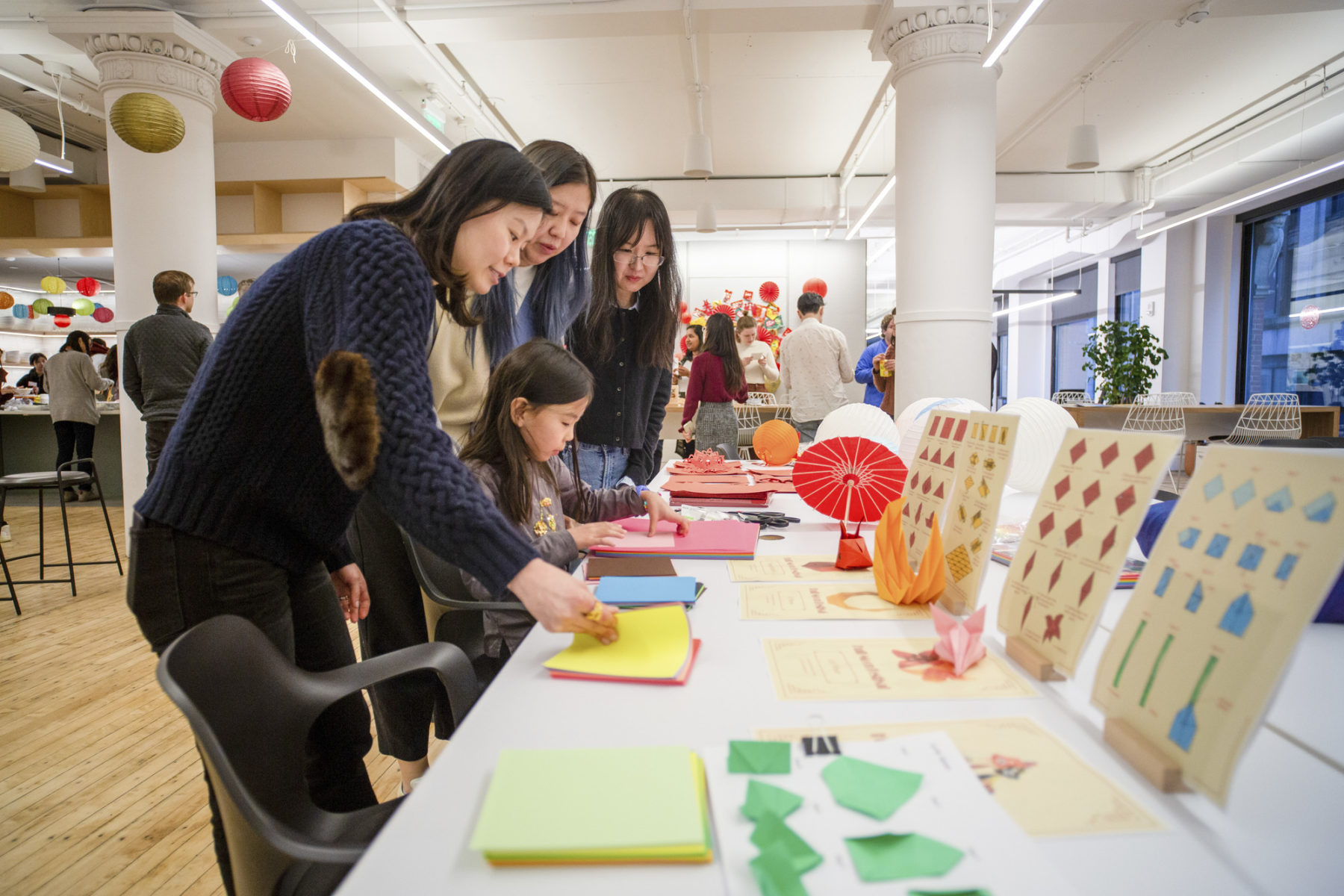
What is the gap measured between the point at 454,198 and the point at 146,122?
3.68 meters

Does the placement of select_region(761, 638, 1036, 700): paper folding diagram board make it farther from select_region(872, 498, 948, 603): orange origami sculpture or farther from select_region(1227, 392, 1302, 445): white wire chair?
select_region(1227, 392, 1302, 445): white wire chair

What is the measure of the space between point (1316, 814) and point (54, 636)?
397cm

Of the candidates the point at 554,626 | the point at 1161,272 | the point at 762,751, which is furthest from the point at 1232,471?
the point at 1161,272

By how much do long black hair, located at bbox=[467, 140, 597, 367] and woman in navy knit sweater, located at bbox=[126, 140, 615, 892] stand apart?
0.39 metres

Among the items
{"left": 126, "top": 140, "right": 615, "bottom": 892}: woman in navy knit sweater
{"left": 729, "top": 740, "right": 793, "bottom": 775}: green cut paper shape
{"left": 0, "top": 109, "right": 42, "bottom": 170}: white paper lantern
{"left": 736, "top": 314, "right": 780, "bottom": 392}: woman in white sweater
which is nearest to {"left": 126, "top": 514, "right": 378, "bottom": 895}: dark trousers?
{"left": 126, "top": 140, "right": 615, "bottom": 892}: woman in navy knit sweater

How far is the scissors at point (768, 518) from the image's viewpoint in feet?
5.08

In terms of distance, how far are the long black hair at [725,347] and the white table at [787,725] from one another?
2.86m

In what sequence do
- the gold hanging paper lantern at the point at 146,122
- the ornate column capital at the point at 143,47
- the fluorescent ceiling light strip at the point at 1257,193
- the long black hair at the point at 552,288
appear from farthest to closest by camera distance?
the fluorescent ceiling light strip at the point at 1257,193 → the ornate column capital at the point at 143,47 → the gold hanging paper lantern at the point at 146,122 → the long black hair at the point at 552,288

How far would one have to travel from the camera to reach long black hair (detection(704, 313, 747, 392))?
3.64m

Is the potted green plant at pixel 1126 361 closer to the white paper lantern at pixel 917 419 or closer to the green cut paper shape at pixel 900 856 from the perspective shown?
the white paper lantern at pixel 917 419

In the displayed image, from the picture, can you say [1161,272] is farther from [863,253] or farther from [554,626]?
[554,626]

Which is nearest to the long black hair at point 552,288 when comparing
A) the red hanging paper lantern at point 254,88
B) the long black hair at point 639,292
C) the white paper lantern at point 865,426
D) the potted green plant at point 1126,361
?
the long black hair at point 639,292

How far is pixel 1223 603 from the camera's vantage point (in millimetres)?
504

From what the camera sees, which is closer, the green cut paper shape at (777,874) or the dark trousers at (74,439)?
the green cut paper shape at (777,874)
